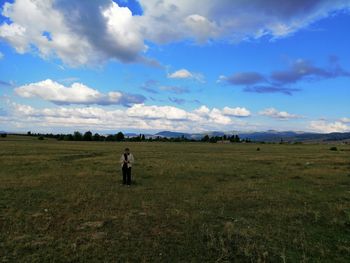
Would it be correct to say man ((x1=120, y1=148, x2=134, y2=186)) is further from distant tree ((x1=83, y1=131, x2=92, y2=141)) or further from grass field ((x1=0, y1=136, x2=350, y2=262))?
distant tree ((x1=83, y1=131, x2=92, y2=141))

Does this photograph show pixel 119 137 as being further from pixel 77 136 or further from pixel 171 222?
pixel 171 222

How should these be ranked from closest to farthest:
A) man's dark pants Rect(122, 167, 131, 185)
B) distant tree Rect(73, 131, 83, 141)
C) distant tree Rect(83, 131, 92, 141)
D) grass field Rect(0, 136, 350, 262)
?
grass field Rect(0, 136, 350, 262) < man's dark pants Rect(122, 167, 131, 185) < distant tree Rect(73, 131, 83, 141) < distant tree Rect(83, 131, 92, 141)

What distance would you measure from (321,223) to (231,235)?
14.8ft

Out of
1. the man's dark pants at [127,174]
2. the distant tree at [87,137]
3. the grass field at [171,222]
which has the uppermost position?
the distant tree at [87,137]

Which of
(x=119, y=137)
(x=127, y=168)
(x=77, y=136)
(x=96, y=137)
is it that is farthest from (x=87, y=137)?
(x=127, y=168)

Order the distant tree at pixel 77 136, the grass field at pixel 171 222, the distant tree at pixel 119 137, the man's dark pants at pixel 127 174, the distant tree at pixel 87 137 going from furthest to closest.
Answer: the distant tree at pixel 119 137 < the distant tree at pixel 87 137 < the distant tree at pixel 77 136 < the man's dark pants at pixel 127 174 < the grass field at pixel 171 222

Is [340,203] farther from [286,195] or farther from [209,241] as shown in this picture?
[209,241]

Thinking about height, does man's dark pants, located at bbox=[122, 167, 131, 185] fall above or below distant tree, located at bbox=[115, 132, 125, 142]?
below

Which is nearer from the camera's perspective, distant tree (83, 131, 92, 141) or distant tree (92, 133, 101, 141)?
distant tree (83, 131, 92, 141)

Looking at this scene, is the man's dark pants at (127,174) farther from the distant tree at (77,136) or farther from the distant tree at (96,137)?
the distant tree at (96,137)

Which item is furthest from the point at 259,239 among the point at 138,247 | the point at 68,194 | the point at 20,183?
the point at 20,183

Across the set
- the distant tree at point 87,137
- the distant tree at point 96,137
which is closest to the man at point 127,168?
the distant tree at point 87,137

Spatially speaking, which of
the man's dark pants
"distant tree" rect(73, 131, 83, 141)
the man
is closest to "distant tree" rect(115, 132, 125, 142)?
"distant tree" rect(73, 131, 83, 141)

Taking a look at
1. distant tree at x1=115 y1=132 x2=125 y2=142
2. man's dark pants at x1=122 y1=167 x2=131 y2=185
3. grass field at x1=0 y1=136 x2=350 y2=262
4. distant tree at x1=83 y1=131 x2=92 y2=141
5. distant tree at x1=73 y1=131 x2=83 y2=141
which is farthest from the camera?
distant tree at x1=115 y1=132 x2=125 y2=142
